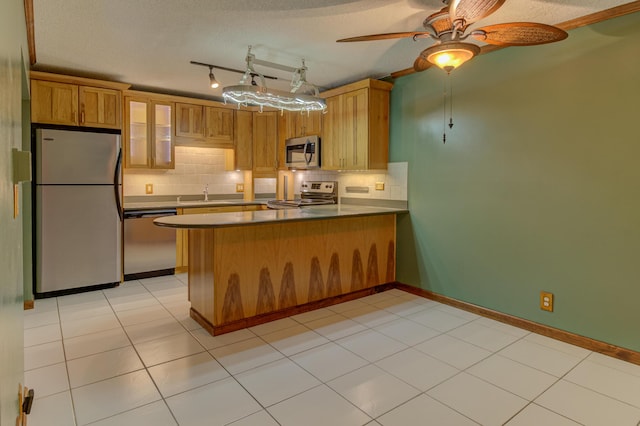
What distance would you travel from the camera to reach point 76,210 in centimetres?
388

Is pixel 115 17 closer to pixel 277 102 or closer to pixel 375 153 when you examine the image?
pixel 277 102

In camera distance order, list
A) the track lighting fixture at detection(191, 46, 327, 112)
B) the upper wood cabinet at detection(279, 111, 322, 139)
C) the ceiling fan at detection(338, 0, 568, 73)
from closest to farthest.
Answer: the ceiling fan at detection(338, 0, 568, 73)
the track lighting fixture at detection(191, 46, 327, 112)
the upper wood cabinet at detection(279, 111, 322, 139)

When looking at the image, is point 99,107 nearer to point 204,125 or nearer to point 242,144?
point 204,125

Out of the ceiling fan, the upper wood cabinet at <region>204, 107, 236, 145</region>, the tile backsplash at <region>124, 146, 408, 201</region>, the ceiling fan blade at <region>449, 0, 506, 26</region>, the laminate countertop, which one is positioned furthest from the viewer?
the upper wood cabinet at <region>204, 107, 236, 145</region>

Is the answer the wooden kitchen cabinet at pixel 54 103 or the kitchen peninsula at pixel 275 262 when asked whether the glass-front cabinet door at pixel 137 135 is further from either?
the kitchen peninsula at pixel 275 262

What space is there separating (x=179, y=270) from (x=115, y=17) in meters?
3.04

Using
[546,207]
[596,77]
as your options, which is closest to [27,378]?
[546,207]

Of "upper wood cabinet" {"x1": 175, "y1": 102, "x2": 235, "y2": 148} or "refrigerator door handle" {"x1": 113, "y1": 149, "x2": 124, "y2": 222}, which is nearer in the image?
"refrigerator door handle" {"x1": 113, "y1": 149, "x2": 124, "y2": 222}

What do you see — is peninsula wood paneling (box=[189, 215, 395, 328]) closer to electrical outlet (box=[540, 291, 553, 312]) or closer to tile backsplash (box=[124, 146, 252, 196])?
electrical outlet (box=[540, 291, 553, 312])

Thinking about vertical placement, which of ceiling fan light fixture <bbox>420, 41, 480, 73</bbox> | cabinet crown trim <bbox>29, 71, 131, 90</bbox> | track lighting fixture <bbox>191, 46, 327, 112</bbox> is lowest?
ceiling fan light fixture <bbox>420, 41, 480, 73</bbox>

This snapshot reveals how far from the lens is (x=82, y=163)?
12.8ft

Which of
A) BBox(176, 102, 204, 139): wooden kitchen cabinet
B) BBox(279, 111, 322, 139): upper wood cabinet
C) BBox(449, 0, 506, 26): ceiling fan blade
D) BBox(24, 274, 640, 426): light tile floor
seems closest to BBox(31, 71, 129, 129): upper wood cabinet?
BBox(176, 102, 204, 139): wooden kitchen cabinet

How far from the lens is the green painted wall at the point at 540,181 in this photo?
2.54 meters

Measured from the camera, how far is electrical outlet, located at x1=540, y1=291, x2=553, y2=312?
2912mm
